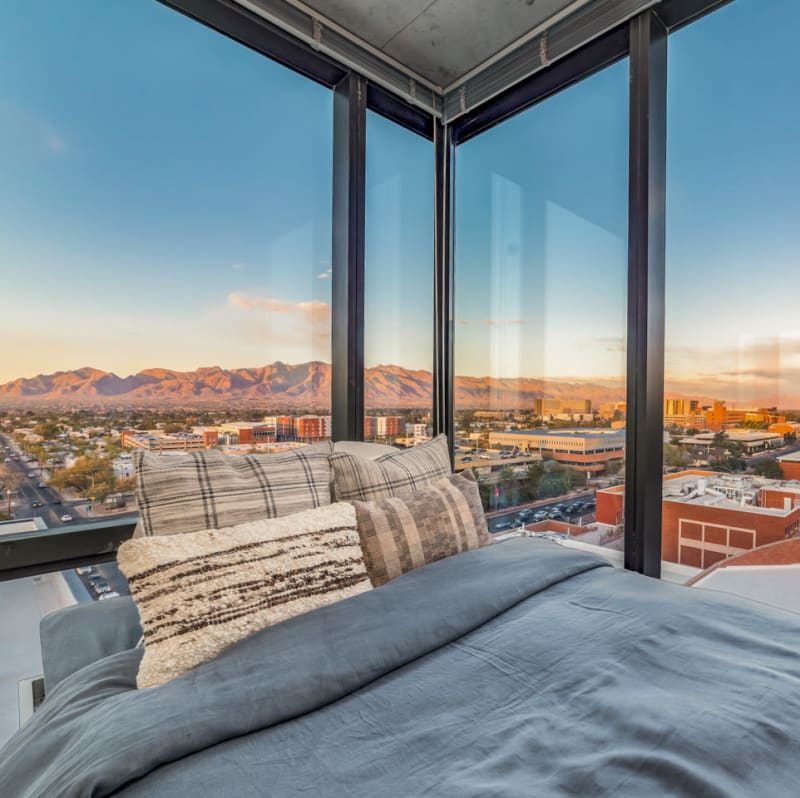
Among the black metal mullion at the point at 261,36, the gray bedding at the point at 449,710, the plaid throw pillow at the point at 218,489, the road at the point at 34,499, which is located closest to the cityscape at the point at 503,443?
the road at the point at 34,499

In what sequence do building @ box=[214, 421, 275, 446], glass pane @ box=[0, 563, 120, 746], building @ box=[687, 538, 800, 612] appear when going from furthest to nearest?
building @ box=[214, 421, 275, 446], building @ box=[687, 538, 800, 612], glass pane @ box=[0, 563, 120, 746]

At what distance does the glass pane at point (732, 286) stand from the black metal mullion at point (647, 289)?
0.14 feet

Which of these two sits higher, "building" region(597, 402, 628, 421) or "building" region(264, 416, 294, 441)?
"building" region(597, 402, 628, 421)

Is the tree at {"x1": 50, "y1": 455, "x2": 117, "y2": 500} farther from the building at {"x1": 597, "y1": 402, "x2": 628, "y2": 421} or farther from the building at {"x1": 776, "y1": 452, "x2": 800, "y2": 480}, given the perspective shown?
the building at {"x1": 776, "y1": 452, "x2": 800, "y2": 480}

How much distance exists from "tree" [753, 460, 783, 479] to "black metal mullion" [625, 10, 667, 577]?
29 centimetres

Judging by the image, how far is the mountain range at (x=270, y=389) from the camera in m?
1.60

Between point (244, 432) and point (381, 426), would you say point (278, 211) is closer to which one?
point (244, 432)

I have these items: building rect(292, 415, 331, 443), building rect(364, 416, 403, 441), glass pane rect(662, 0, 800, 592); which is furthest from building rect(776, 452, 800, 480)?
building rect(292, 415, 331, 443)

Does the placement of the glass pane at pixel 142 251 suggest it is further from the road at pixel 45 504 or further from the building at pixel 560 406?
the building at pixel 560 406

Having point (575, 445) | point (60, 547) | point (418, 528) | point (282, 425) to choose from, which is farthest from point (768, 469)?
point (60, 547)

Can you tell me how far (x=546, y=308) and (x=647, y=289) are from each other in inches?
19.5

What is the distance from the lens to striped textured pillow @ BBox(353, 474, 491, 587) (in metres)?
1.34

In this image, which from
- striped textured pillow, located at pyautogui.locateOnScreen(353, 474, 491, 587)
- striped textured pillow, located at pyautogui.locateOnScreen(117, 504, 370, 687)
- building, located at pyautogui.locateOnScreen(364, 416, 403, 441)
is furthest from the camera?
building, located at pyautogui.locateOnScreen(364, 416, 403, 441)

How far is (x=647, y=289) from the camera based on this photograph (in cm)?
187
